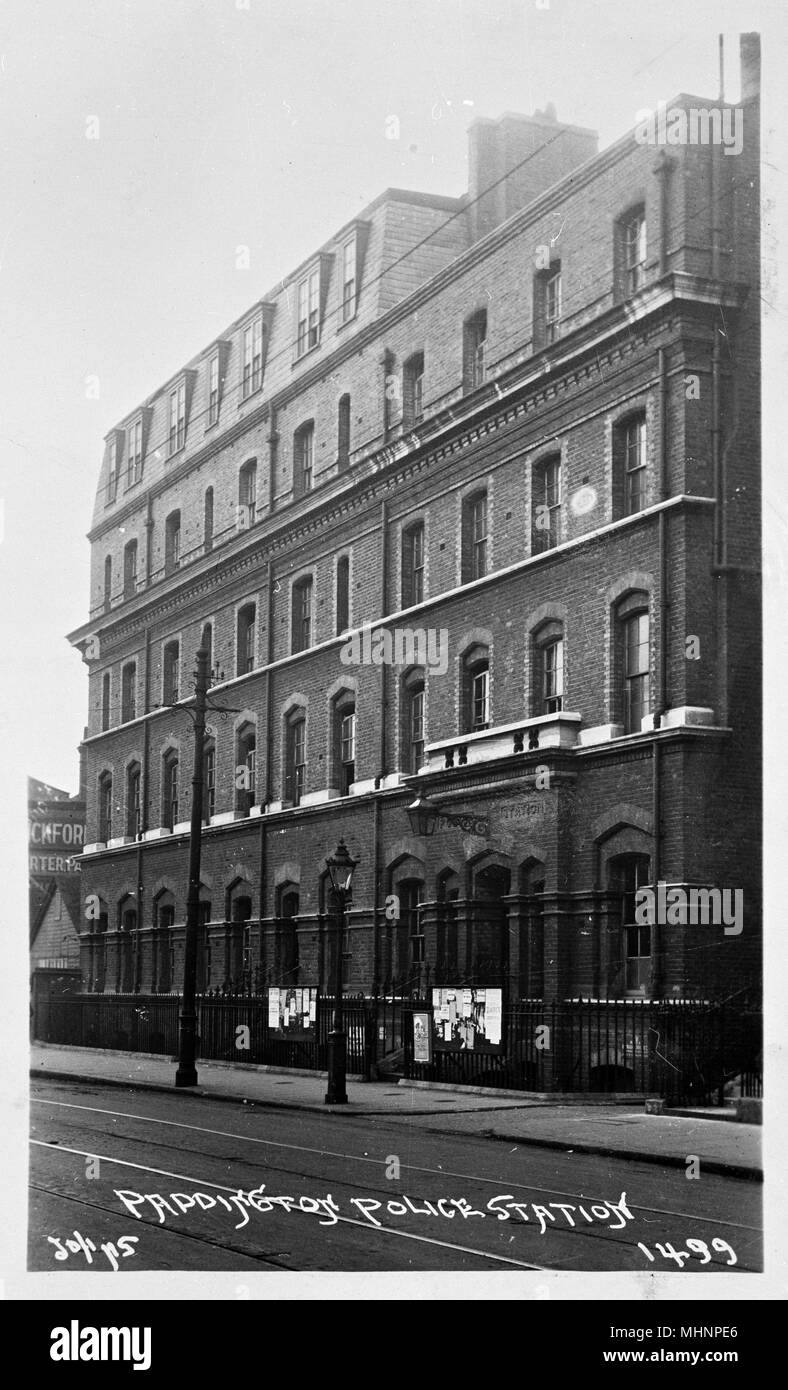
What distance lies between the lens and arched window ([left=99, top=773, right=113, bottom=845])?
15.6 m

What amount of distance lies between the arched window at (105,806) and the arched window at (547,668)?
652 cm

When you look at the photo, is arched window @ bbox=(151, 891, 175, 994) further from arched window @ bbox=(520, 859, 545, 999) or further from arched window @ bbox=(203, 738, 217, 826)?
arched window @ bbox=(520, 859, 545, 999)

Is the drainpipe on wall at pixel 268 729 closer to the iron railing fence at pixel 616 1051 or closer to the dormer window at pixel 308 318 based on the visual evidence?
the dormer window at pixel 308 318

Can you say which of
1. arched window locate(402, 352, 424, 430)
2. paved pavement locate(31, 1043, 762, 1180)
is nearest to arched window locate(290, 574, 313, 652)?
arched window locate(402, 352, 424, 430)

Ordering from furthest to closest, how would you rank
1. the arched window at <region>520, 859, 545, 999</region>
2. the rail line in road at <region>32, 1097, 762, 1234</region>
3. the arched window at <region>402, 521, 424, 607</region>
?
1. the arched window at <region>402, 521, 424, 607</region>
2. the arched window at <region>520, 859, 545, 999</region>
3. the rail line in road at <region>32, 1097, 762, 1234</region>

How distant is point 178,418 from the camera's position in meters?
19.7

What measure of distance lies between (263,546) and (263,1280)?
15439 millimetres

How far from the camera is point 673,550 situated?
1861 cm

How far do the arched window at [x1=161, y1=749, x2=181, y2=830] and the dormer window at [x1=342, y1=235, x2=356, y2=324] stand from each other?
6301 mm

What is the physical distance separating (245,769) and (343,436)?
5.31 m

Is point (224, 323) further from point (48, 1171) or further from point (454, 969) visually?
point (454, 969)

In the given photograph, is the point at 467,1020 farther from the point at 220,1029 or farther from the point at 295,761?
the point at 295,761

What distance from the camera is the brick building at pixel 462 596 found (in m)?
16.8
